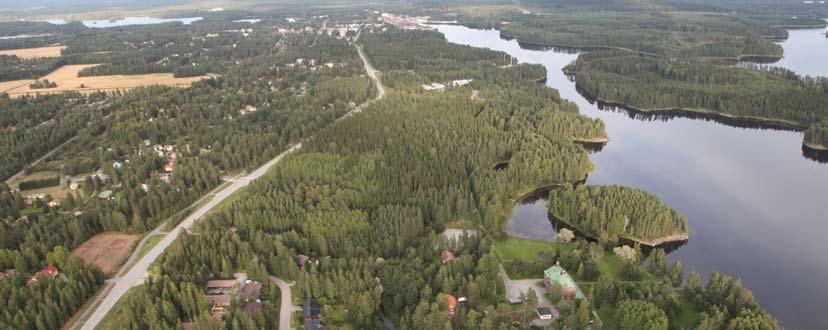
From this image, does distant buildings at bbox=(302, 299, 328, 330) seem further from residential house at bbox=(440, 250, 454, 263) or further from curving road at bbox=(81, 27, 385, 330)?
residential house at bbox=(440, 250, 454, 263)

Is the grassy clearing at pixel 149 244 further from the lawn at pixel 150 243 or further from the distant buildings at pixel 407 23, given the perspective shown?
the distant buildings at pixel 407 23

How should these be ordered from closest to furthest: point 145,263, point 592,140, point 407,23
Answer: point 145,263 < point 592,140 < point 407,23

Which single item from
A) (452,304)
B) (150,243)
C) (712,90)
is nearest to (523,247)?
(452,304)

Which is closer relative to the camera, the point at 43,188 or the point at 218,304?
the point at 218,304

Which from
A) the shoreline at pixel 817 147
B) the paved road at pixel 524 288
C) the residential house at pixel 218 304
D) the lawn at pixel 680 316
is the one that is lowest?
the lawn at pixel 680 316

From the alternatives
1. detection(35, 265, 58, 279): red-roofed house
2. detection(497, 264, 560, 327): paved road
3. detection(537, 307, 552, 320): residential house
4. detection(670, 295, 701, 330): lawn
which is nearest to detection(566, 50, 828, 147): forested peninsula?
detection(670, 295, 701, 330): lawn

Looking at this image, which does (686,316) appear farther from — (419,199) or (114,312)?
(114,312)

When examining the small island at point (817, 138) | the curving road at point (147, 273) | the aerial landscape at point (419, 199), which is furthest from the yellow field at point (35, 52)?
the small island at point (817, 138)
